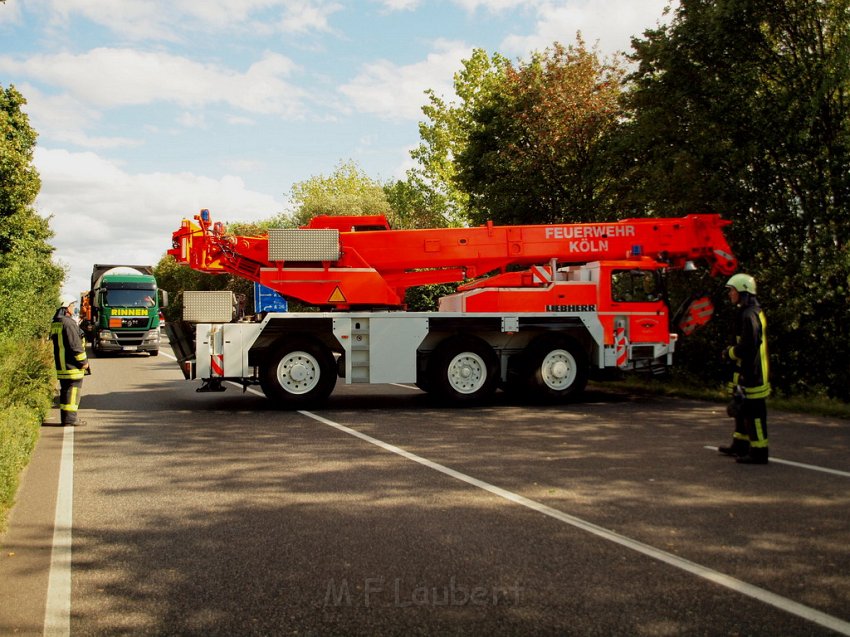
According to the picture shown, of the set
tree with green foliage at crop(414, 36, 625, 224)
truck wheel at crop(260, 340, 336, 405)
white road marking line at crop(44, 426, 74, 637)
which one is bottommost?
white road marking line at crop(44, 426, 74, 637)

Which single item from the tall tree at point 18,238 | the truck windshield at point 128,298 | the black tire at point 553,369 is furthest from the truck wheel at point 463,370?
the truck windshield at point 128,298

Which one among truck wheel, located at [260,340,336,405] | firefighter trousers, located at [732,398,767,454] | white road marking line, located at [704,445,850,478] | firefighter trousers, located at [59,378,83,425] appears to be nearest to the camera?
white road marking line, located at [704,445,850,478]

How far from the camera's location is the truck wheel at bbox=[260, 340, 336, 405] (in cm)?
1224

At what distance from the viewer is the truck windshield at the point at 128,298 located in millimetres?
28359

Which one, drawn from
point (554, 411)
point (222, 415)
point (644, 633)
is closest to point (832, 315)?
point (554, 411)

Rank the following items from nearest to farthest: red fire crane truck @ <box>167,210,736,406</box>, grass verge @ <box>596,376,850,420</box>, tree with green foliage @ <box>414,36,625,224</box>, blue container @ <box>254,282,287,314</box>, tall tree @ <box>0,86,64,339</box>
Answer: grass verge @ <box>596,376,850,420</box> < red fire crane truck @ <box>167,210,736,406</box> < blue container @ <box>254,282,287,314</box> < tall tree @ <box>0,86,64,339</box> < tree with green foliage @ <box>414,36,625,224</box>

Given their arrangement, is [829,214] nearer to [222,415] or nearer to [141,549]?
[222,415]

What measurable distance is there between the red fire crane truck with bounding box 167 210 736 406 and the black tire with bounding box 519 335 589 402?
2 cm

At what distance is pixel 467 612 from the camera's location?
386 centimetres

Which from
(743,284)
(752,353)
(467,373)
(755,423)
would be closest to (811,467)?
(755,423)

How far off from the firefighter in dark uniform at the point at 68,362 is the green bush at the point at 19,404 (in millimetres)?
309

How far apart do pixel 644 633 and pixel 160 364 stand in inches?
909

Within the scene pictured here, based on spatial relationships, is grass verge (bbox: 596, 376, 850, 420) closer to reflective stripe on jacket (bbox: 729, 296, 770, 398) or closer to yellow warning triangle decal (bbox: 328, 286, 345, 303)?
reflective stripe on jacket (bbox: 729, 296, 770, 398)

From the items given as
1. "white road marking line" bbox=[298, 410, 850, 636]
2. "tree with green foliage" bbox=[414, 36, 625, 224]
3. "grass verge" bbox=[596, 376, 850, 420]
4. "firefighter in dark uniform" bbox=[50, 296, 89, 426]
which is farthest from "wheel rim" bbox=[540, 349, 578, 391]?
"tree with green foliage" bbox=[414, 36, 625, 224]
